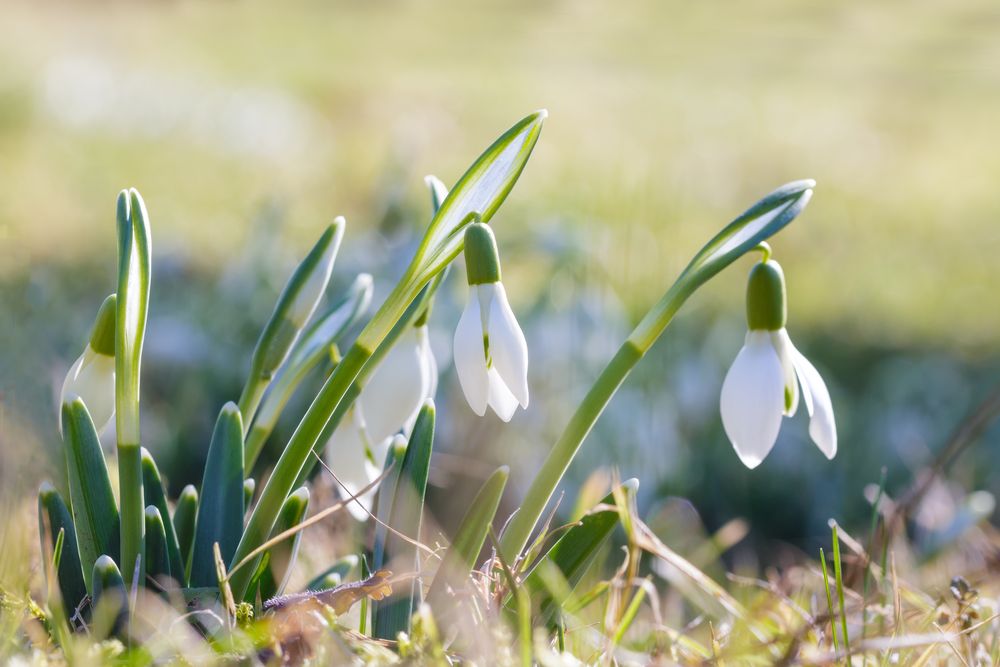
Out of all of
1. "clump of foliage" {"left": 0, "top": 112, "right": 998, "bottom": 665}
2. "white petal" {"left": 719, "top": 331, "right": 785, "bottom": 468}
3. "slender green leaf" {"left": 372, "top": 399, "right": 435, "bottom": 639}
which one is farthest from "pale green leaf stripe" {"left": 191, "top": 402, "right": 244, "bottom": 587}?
"white petal" {"left": 719, "top": 331, "right": 785, "bottom": 468}

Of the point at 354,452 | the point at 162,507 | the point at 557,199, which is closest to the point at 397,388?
the point at 354,452

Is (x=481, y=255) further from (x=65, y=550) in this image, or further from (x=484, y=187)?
(x=65, y=550)

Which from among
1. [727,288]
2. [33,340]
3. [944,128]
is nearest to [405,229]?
[33,340]

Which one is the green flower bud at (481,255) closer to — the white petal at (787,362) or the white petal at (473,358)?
the white petal at (473,358)

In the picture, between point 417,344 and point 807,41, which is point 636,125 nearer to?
point 807,41

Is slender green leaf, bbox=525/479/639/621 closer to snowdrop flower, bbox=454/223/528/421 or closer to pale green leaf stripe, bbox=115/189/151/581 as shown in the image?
snowdrop flower, bbox=454/223/528/421
